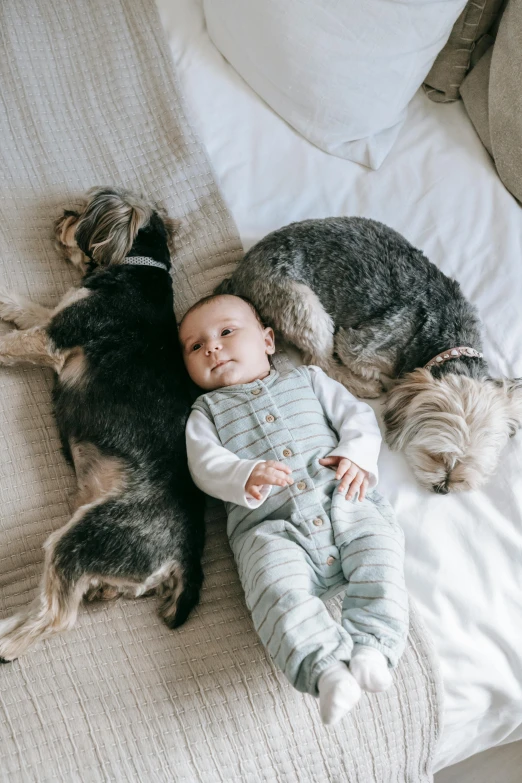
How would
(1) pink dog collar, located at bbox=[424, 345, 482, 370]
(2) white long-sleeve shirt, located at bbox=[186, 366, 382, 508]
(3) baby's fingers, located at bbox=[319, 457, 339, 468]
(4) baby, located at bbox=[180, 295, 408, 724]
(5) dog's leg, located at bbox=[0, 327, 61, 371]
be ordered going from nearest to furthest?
(4) baby, located at bbox=[180, 295, 408, 724] < (2) white long-sleeve shirt, located at bbox=[186, 366, 382, 508] < (3) baby's fingers, located at bbox=[319, 457, 339, 468] < (5) dog's leg, located at bbox=[0, 327, 61, 371] < (1) pink dog collar, located at bbox=[424, 345, 482, 370]

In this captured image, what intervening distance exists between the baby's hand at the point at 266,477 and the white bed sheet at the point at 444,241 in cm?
43

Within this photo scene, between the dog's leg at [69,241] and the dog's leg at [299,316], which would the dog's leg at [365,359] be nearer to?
the dog's leg at [299,316]

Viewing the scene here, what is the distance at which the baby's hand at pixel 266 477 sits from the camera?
5.33 feet

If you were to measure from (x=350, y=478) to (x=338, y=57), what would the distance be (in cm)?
167

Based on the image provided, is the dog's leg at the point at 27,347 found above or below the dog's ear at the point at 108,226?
below

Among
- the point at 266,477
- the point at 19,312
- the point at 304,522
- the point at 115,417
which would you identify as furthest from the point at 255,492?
the point at 19,312

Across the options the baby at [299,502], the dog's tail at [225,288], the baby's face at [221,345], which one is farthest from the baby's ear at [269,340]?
the dog's tail at [225,288]

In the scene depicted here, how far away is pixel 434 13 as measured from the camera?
2.40 metres

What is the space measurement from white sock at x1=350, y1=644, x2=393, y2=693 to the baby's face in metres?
0.88

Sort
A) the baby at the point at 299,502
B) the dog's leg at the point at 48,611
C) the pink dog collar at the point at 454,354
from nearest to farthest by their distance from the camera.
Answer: the baby at the point at 299,502, the dog's leg at the point at 48,611, the pink dog collar at the point at 454,354

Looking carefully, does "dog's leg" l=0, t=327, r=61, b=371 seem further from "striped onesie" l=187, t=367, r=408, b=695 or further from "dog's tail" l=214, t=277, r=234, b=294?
"dog's tail" l=214, t=277, r=234, b=294

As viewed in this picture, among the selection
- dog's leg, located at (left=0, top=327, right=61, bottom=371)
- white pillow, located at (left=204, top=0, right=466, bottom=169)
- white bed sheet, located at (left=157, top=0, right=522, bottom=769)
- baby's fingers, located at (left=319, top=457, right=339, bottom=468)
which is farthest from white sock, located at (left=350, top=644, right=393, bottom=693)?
white pillow, located at (left=204, top=0, right=466, bottom=169)

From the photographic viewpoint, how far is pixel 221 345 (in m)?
1.91

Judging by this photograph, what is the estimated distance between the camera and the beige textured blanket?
1476mm
